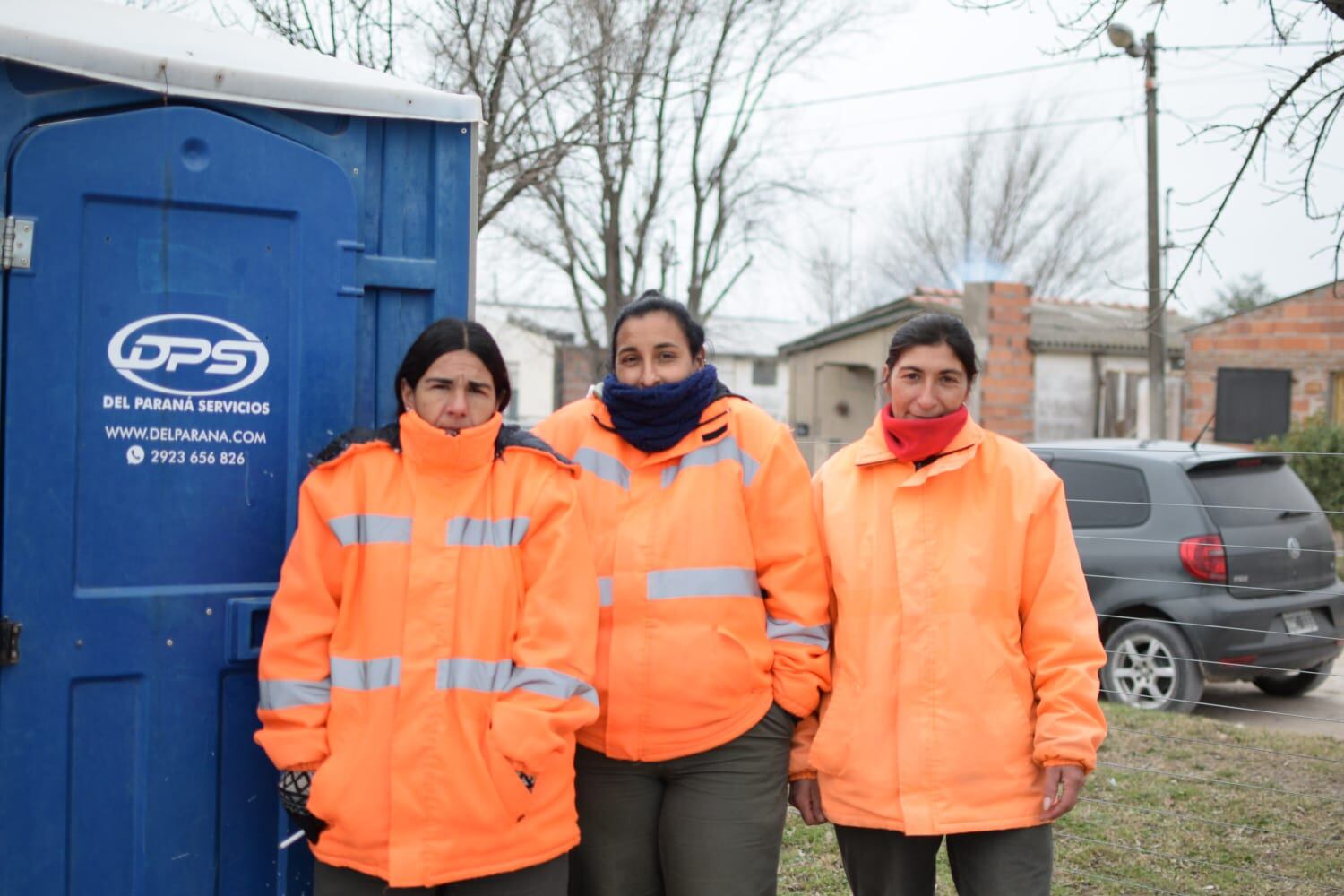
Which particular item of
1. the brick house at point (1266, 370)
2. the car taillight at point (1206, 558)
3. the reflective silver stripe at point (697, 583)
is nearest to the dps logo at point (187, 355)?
the reflective silver stripe at point (697, 583)

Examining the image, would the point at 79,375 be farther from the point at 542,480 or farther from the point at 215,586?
the point at 542,480

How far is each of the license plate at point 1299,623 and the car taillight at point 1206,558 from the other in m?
0.39

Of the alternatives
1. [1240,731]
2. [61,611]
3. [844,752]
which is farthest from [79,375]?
[1240,731]

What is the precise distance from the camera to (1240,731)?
6184mm

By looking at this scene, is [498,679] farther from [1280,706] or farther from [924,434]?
[1280,706]

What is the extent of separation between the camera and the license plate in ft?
21.4

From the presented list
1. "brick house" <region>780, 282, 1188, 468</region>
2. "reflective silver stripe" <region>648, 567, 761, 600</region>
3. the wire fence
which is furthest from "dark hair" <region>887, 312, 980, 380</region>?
"brick house" <region>780, 282, 1188, 468</region>

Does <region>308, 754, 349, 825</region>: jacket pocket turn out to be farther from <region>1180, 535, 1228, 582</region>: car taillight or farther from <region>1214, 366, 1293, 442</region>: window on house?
<region>1214, 366, 1293, 442</region>: window on house

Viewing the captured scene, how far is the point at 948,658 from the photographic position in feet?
8.89

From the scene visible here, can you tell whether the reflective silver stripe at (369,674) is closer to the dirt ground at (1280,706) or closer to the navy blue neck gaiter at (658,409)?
the navy blue neck gaiter at (658,409)

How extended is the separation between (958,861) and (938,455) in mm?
990

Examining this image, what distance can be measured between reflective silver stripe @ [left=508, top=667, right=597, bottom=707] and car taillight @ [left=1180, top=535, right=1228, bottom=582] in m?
5.11

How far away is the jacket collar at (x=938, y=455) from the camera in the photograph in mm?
2811

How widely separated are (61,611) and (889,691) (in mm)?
1953
